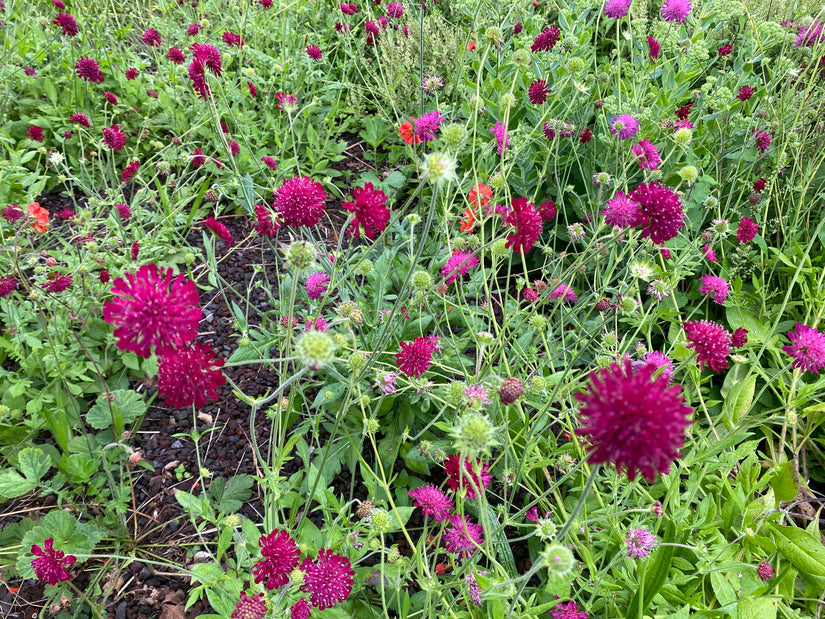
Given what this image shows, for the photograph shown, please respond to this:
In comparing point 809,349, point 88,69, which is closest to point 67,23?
point 88,69

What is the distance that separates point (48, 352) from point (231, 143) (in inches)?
52.4

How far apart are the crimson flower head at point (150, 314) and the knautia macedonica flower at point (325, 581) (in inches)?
26.7

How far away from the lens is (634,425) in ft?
2.83

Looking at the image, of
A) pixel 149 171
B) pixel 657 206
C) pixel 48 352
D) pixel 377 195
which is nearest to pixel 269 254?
pixel 149 171

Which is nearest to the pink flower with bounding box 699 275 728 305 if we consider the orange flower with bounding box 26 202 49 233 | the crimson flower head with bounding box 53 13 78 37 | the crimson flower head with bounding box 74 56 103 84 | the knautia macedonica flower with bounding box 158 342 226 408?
the knautia macedonica flower with bounding box 158 342 226 408

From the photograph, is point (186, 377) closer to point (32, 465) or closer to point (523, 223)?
point (32, 465)

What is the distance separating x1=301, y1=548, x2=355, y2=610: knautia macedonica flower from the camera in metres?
1.35

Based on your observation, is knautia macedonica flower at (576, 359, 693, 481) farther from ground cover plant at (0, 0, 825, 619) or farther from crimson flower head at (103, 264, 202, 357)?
crimson flower head at (103, 264, 202, 357)

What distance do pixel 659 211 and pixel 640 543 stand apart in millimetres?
989

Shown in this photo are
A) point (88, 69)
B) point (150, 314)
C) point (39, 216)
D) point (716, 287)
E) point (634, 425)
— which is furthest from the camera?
point (88, 69)

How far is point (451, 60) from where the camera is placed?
141 inches

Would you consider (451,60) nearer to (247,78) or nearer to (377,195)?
(247,78)

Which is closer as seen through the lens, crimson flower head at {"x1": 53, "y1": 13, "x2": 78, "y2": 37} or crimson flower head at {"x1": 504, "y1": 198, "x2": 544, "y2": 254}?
crimson flower head at {"x1": 504, "y1": 198, "x2": 544, "y2": 254}

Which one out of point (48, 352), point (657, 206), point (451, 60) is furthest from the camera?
point (451, 60)
